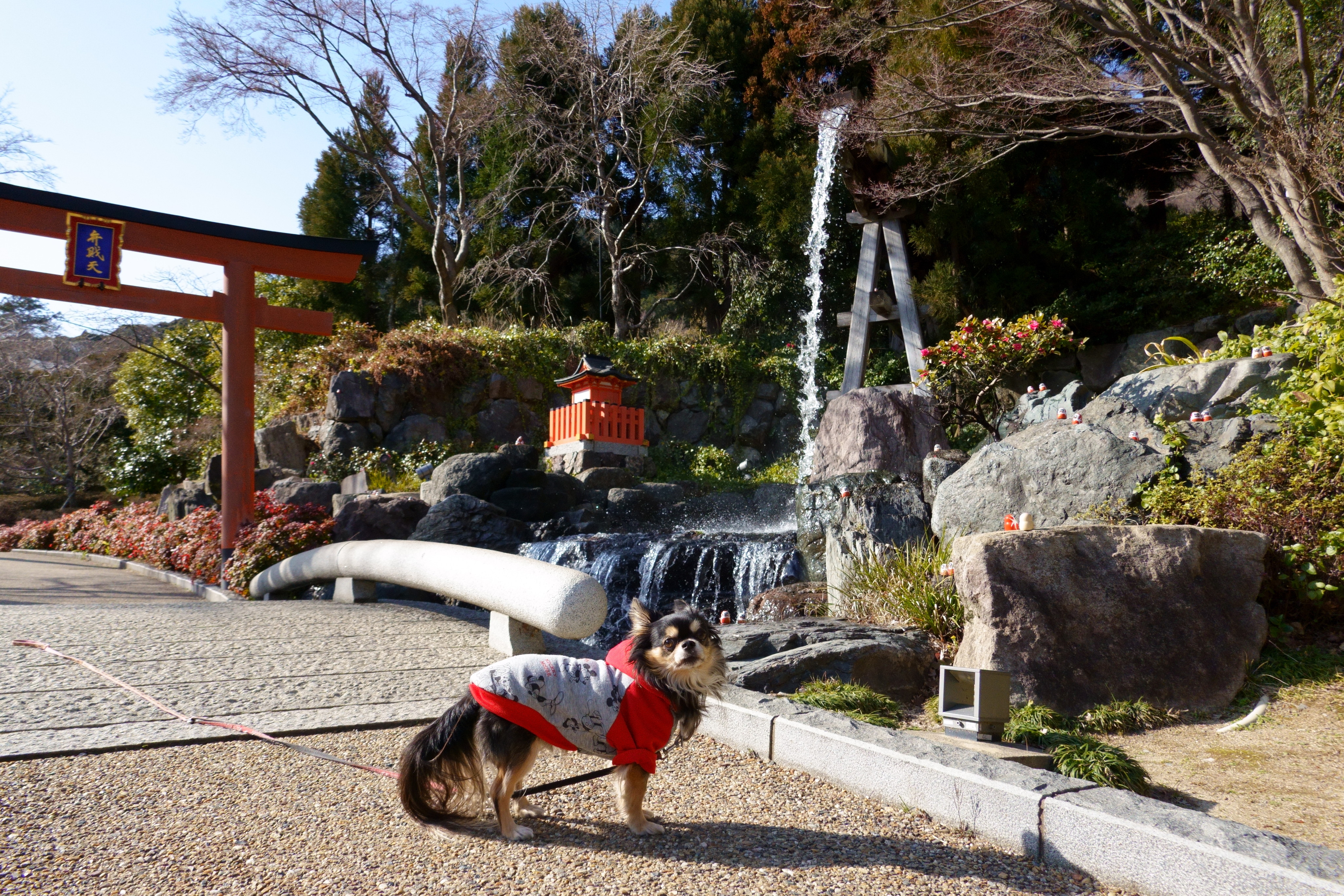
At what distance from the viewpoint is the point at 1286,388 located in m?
6.36

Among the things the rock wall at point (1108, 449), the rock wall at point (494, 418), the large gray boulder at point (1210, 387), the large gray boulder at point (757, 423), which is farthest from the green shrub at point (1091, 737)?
the large gray boulder at point (757, 423)

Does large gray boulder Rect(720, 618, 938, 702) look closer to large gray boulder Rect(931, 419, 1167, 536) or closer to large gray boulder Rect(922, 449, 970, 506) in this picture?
large gray boulder Rect(931, 419, 1167, 536)

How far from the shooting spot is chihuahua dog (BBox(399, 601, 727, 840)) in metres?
2.44

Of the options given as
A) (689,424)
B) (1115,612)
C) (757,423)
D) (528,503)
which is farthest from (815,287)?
(1115,612)

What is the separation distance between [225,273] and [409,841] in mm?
8870

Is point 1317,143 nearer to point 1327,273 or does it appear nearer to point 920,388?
point 1327,273

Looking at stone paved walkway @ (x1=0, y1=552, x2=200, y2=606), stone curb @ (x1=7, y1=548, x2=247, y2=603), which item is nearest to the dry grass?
Answer: stone curb @ (x1=7, y1=548, x2=247, y2=603)

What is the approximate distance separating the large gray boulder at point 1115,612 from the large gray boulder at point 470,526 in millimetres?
6112

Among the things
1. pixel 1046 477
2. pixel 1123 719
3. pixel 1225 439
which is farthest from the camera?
pixel 1046 477

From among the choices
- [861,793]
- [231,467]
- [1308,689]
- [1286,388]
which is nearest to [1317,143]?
[1286,388]

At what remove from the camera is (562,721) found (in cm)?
244

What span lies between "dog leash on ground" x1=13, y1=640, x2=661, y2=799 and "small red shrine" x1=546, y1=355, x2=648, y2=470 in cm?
954

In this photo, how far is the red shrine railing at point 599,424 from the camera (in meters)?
13.7

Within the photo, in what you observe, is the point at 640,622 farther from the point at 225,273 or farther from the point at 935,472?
the point at 225,273
